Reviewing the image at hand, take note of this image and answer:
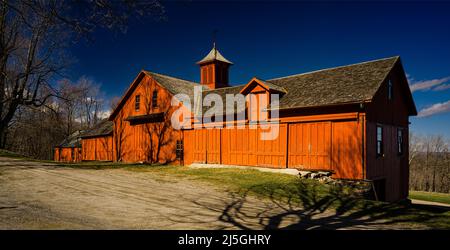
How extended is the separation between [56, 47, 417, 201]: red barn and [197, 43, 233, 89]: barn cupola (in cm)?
539

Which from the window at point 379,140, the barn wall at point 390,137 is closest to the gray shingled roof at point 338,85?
the barn wall at point 390,137

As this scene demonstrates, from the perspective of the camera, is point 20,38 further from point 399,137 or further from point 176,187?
point 399,137

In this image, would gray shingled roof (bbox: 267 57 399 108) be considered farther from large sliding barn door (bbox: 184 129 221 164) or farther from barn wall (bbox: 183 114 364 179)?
large sliding barn door (bbox: 184 129 221 164)

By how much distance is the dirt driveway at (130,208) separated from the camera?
7242 mm

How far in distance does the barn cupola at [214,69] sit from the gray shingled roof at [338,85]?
39.4 ft

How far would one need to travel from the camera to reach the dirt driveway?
7.24 metres

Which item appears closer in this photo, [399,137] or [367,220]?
[367,220]

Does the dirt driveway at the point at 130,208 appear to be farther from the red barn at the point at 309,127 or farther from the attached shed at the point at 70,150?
the attached shed at the point at 70,150

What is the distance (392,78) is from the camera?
19000 mm

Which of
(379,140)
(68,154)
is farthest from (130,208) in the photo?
(68,154)

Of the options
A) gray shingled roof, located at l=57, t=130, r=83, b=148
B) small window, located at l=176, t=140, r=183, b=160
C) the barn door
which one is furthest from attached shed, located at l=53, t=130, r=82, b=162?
the barn door
